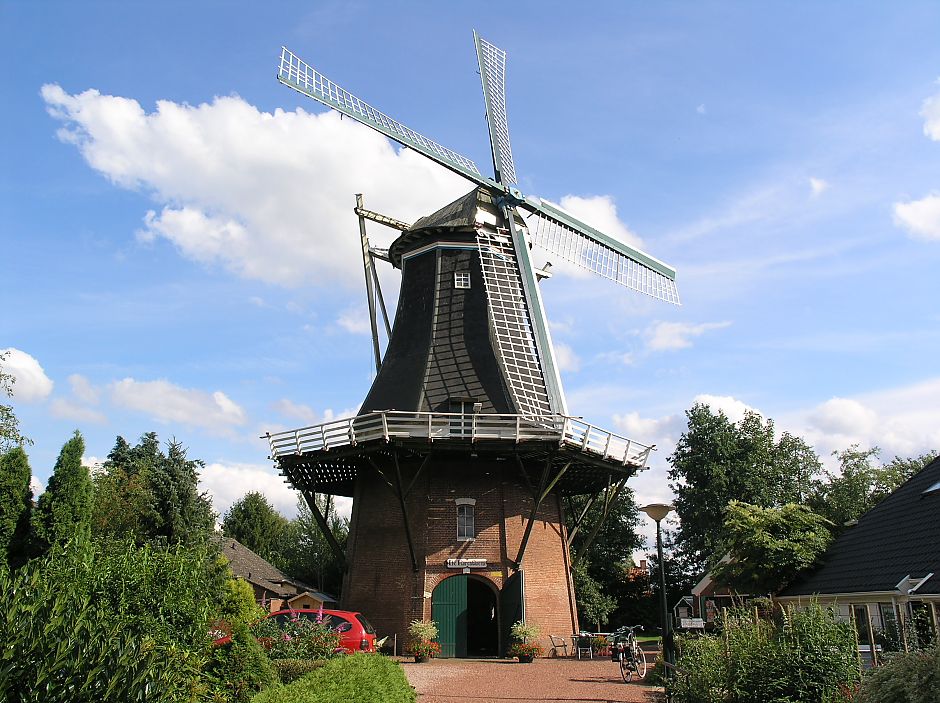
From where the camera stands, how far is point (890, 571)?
14.3 m

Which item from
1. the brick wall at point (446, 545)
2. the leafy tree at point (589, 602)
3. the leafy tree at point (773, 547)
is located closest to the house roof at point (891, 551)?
the leafy tree at point (773, 547)

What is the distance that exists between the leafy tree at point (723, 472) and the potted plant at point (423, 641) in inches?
743

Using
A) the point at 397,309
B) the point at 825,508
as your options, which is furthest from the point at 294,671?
the point at 825,508

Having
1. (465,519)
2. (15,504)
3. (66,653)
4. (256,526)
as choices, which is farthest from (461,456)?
(256,526)

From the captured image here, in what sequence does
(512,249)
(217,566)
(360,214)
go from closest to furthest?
(217,566)
(512,249)
(360,214)

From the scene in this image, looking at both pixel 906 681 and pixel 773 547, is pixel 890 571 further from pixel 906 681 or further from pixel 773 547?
pixel 906 681

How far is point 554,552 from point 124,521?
16206 mm

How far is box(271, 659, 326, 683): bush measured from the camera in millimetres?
11500

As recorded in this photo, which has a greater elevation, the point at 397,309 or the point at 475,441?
the point at 397,309

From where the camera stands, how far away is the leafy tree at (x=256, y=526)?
50.6 meters

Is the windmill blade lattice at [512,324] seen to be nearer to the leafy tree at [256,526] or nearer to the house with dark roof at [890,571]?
the house with dark roof at [890,571]

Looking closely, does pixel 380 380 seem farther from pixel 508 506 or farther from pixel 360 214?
pixel 360 214

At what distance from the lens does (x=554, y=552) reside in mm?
21516

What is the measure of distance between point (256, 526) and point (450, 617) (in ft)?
114
